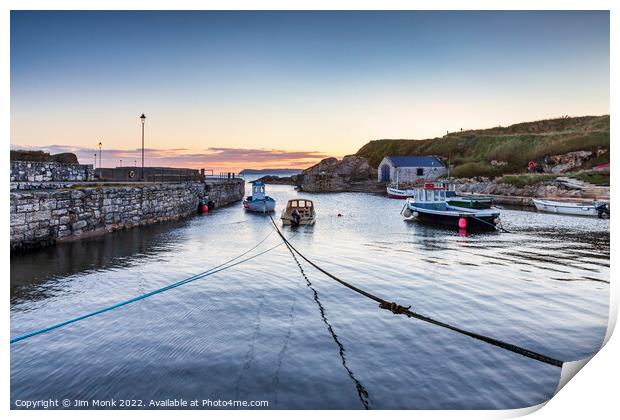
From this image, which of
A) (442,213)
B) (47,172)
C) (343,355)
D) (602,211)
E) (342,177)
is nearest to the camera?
(343,355)

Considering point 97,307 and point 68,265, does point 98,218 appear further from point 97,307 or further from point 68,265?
point 97,307

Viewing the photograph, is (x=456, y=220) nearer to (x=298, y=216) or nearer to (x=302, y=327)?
(x=298, y=216)

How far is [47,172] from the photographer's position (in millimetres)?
22719

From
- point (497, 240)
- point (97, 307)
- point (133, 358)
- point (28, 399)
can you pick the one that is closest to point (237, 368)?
point (133, 358)

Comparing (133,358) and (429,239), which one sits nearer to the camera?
(133,358)

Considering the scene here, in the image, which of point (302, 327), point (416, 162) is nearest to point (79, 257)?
point (302, 327)

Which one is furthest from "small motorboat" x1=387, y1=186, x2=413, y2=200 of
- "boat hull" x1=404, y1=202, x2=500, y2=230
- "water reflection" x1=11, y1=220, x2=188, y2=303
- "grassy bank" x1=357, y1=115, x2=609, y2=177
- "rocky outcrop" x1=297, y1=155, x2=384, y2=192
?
"water reflection" x1=11, y1=220, x2=188, y2=303

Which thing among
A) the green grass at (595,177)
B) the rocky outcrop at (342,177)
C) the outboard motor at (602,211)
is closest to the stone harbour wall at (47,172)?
the outboard motor at (602,211)

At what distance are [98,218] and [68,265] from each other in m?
7.74

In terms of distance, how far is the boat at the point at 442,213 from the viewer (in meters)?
29.7

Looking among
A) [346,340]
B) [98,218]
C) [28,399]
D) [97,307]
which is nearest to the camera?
[28,399]

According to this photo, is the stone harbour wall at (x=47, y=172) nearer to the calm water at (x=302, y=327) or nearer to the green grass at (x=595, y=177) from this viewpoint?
the calm water at (x=302, y=327)

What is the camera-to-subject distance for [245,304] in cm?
1091

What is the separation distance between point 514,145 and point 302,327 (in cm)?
8403
